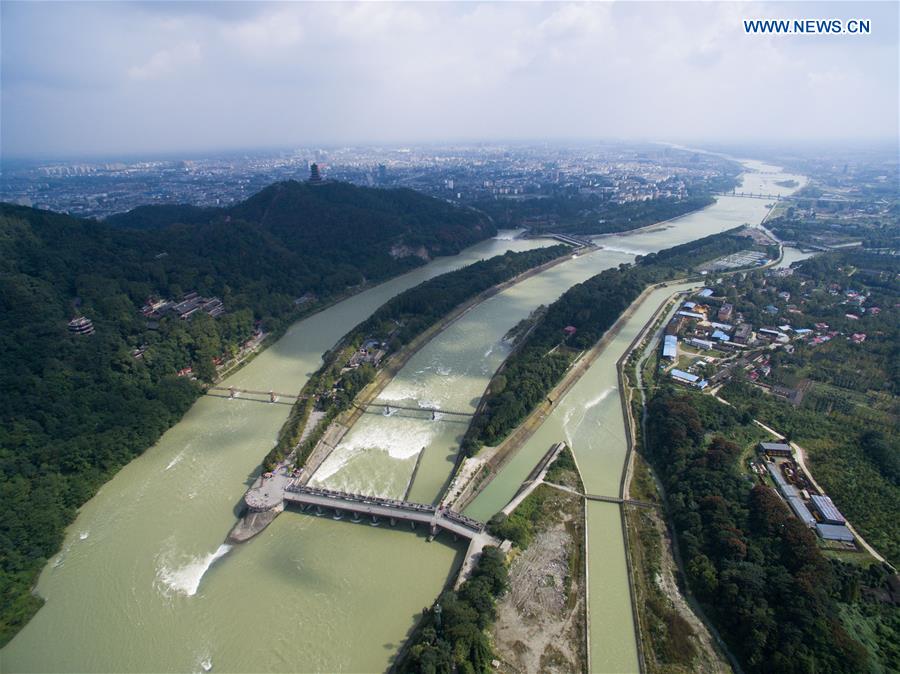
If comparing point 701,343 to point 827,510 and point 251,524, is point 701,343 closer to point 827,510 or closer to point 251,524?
point 827,510

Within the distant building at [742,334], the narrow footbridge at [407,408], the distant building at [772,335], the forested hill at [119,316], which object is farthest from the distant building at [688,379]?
the forested hill at [119,316]

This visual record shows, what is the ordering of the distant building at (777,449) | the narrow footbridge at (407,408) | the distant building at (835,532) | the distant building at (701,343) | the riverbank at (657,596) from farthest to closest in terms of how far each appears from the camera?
1. the distant building at (701,343)
2. the narrow footbridge at (407,408)
3. the distant building at (777,449)
4. the distant building at (835,532)
5. the riverbank at (657,596)

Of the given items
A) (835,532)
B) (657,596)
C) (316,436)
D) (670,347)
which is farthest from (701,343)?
(316,436)

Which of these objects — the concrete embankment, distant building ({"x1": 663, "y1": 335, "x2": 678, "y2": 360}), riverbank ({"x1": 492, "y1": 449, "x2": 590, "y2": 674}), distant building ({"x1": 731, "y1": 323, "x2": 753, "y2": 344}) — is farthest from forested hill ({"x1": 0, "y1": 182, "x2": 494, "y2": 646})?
distant building ({"x1": 731, "y1": 323, "x2": 753, "y2": 344})

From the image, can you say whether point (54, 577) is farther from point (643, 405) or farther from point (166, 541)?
point (643, 405)

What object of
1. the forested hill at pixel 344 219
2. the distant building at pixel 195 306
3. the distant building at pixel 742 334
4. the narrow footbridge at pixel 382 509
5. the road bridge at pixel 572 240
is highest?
the forested hill at pixel 344 219

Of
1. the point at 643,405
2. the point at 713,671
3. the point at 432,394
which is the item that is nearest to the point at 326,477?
the point at 432,394

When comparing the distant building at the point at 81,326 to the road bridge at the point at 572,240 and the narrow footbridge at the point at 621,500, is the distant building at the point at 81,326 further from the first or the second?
the road bridge at the point at 572,240
